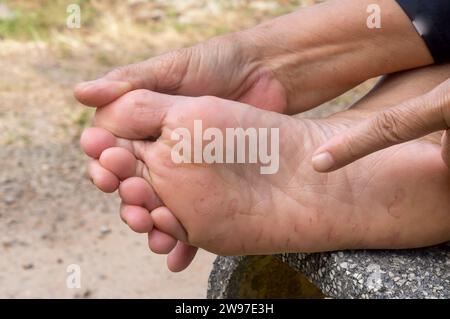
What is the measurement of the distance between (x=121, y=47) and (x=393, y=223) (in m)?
1.99

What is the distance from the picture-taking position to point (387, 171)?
1.09m

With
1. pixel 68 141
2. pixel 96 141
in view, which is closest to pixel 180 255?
pixel 96 141

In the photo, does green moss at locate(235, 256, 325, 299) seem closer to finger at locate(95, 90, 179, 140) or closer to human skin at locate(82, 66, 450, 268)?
human skin at locate(82, 66, 450, 268)

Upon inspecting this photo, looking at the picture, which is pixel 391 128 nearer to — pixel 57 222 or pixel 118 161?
pixel 118 161

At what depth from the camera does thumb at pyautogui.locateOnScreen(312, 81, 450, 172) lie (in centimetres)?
95

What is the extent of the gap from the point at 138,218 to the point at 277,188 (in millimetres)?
199

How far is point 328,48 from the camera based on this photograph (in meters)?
1.32

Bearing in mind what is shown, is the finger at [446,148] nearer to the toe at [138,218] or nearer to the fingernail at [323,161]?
the fingernail at [323,161]

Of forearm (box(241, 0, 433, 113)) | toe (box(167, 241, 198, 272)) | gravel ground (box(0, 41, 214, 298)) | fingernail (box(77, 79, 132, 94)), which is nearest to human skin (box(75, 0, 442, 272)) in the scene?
forearm (box(241, 0, 433, 113))

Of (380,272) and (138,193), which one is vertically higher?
(138,193)

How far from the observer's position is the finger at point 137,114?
1.03 meters

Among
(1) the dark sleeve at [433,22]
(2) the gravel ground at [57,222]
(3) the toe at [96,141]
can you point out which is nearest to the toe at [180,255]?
(3) the toe at [96,141]

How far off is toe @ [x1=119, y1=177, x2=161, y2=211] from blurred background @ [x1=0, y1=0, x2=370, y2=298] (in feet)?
2.61
